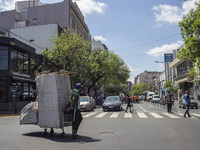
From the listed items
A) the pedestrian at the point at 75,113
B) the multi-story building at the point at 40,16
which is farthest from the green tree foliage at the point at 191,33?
the multi-story building at the point at 40,16

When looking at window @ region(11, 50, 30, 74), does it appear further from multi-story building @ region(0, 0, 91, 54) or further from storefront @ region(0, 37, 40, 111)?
multi-story building @ region(0, 0, 91, 54)

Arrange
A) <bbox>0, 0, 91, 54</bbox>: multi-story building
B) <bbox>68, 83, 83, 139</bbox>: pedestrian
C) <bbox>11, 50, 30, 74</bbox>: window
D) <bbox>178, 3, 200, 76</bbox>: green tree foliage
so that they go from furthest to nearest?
<bbox>0, 0, 91, 54</bbox>: multi-story building < <bbox>11, 50, 30, 74</bbox>: window < <bbox>178, 3, 200, 76</bbox>: green tree foliage < <bbox>68, 83, 83, 139</bbox>: pedestrian

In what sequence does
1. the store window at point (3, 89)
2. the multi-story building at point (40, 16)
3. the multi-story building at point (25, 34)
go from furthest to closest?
1. the multi-story building at point (40, 16)
2. the multi-story building at point (25, 34)
3. the store window at point (3, 89)

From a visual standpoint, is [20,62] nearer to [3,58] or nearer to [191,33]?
[3,58]

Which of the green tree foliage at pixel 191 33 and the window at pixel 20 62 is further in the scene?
the window at pixel 20 62

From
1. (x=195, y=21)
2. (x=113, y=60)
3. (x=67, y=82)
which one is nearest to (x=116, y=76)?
(x=113, y=60)

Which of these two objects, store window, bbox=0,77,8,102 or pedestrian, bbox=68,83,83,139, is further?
store window, bbox=0,77,8,102

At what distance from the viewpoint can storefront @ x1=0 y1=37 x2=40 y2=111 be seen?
21.5m

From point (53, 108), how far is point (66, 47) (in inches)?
847

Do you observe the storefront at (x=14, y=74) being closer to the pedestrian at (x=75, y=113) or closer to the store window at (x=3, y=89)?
the store window at (x=3, y=89)

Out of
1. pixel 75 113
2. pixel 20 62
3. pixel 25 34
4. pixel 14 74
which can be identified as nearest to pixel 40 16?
pixel 25 34

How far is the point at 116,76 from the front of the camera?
4631 centimetres

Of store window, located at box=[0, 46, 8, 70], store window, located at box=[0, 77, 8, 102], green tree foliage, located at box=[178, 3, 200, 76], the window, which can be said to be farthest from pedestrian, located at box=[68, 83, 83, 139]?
the window

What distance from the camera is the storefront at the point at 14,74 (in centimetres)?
2147
